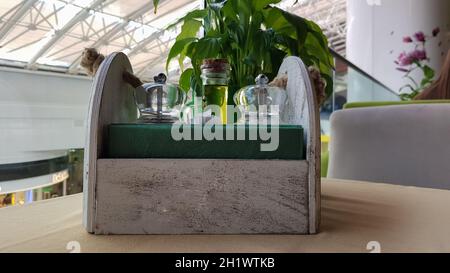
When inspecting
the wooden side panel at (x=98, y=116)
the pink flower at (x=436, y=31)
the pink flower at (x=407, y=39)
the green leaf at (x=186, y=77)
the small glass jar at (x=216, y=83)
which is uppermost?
the pink flower at (x=436, y=31)

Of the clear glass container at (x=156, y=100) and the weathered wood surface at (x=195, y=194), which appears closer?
the weathered wood surface at (x=195, y=194)

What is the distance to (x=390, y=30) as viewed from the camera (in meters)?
2.91

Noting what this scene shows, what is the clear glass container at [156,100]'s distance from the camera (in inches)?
20.2

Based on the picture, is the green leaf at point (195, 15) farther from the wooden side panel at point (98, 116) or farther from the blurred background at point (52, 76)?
the wooden side panel at point (98, 116)

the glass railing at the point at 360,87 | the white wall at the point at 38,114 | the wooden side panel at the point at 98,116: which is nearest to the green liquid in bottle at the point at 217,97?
the wooden side panel at the point at 98,116

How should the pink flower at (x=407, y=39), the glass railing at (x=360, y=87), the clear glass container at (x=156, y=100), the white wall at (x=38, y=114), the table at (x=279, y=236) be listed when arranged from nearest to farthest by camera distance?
the table at (x=279, y=236) < the clear glass container at (x=156, y=100) < the white wall at (x=38, y=114) < the pink flower at (x=407, y=39) < the glass railing at (x=360, y=87)

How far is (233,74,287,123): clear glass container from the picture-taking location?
0.52m

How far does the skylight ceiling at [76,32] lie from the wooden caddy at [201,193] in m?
0.22

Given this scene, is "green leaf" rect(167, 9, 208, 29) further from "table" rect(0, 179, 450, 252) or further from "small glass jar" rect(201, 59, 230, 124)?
"table" rect(0, 179, 450, 252)

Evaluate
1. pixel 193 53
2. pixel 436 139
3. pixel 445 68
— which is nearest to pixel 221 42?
pixel 193 53

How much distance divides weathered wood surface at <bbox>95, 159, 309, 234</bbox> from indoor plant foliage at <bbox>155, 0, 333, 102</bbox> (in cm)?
31

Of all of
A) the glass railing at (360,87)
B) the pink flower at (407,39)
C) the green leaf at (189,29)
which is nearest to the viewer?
the green leaf at (189,29)

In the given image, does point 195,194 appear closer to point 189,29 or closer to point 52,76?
point 189,29

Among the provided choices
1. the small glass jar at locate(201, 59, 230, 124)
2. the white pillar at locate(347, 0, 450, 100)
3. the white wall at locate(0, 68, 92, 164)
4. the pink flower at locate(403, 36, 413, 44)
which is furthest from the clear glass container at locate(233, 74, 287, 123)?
the white pillar at locate(347, 0, 450, 100)
